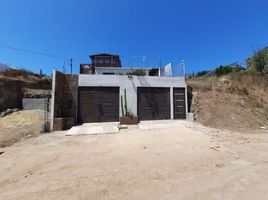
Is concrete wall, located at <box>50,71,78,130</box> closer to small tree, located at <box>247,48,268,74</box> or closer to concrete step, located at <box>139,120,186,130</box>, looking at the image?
concrete step, located at <box>139,120,186,130</box>

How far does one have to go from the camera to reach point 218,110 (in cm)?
1280

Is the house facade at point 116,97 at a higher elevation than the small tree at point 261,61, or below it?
Result: below

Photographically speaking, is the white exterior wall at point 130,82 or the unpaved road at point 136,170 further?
the white exterior wall at point 130,82

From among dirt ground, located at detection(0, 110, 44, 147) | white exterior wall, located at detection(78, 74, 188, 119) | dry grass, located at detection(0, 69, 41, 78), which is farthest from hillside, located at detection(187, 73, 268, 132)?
dry grass, located at detection(0, 69, 41, 78)

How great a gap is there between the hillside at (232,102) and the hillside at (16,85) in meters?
14.2

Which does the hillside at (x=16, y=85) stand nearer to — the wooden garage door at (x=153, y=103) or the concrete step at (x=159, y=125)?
the wooden garage door at (x=153, y=103)

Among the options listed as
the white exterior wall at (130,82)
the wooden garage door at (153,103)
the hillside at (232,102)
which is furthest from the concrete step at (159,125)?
the hillside at (232,102)

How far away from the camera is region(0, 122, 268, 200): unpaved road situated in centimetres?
321

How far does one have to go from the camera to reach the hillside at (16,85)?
14859 mm

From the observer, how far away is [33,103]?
1473 cm

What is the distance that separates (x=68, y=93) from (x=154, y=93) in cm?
617

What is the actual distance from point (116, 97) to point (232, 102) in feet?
29.0

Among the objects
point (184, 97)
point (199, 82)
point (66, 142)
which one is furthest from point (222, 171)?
point (199, 82)

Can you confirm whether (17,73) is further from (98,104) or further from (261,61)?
(261,61)
